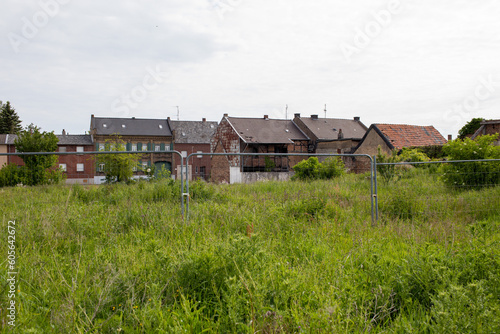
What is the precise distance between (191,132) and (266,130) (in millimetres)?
20456

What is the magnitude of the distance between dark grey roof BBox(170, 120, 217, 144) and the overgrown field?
61.6 m

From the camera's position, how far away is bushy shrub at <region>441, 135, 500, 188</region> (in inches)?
363

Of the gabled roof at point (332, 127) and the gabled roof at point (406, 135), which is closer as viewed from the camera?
the gabled roof at point (406, 135)

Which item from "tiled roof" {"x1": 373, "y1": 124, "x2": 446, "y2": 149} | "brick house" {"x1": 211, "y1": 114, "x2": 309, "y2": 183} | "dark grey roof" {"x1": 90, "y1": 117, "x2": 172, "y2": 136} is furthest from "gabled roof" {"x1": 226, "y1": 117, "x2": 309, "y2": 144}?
"dark grey roof" {"x1": 90, "y1": 117, "x2": 172, "y2": 136}

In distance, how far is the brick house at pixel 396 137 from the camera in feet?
121

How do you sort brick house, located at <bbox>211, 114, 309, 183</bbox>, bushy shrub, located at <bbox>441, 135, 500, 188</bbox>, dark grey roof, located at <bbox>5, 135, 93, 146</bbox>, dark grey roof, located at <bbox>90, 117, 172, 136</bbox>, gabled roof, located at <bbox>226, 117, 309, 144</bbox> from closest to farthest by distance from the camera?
bushy shrub, located at <bbox>441, 135, 500, 188</bbox> < brick house, located at <bbox>211, 114, 309, 183</bbox> < gabled roof, located at <bbox>226, 117, 309, 144</bbox> < dark grey roof, located at <bbox>5, 135, 93, 146</bbox> < dark grey roof, located at <bbox>90, 117, 172, 136</bbox>

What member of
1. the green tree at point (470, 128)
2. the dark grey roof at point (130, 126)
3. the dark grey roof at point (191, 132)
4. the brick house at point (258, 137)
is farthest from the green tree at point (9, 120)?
the green tree at point (470, 128)

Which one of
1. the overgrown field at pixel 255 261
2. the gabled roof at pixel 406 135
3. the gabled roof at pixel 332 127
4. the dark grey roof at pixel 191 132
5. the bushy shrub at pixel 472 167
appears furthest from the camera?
the dark grey roof at pixel 191 132

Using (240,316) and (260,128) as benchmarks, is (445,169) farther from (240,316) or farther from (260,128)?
(260,128)

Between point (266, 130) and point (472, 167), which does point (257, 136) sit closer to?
point (266, 130)

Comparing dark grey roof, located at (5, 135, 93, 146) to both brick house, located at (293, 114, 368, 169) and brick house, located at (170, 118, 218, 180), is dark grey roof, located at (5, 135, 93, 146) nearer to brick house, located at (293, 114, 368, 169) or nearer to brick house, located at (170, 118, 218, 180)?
brick house, located at (170, 118, 218, 180)

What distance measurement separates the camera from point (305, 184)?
8992mm

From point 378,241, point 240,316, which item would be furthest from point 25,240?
point 378,241

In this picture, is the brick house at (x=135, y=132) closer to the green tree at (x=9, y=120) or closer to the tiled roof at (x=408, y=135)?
the green tree at (x=9, y=120)
